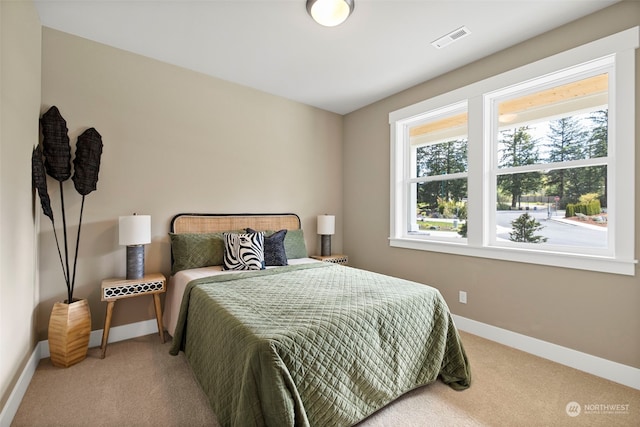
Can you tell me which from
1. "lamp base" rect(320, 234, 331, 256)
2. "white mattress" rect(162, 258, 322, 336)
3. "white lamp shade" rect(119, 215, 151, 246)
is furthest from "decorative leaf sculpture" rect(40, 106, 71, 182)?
"lamp base" rect(320, 234, 331, 256)

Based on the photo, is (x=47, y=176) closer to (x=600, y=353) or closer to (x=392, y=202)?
(x=392, y=202)

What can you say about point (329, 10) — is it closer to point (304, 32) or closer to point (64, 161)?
point (304, 32)

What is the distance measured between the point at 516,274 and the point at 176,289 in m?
3.00

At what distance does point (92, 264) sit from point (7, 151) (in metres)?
1.27

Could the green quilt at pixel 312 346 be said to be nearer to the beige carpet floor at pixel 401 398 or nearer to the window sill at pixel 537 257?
the beige carpet floor at pixel 401 398

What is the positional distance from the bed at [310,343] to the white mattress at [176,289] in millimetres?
21

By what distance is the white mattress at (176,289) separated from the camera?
99.3 inches

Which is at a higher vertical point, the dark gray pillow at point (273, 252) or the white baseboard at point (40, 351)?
the dark gray pillow at point (273, 252)

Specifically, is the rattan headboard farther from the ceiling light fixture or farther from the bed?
the ceiling light fixture

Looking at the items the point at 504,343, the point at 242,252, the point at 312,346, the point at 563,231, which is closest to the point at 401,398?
the point at 312,346

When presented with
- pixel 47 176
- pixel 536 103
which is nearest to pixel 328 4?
pixel 536 103

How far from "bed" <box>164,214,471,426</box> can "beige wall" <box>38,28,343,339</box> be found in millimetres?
777

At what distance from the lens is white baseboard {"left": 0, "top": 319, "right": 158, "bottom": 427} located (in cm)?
166

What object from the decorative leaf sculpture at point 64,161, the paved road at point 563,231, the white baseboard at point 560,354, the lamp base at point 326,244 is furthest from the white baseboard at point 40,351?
the paved road at point 563,231
